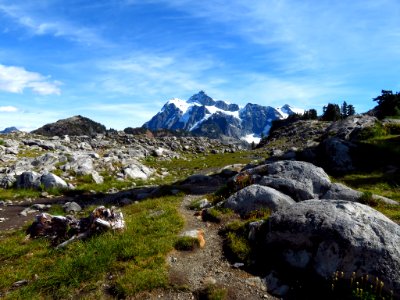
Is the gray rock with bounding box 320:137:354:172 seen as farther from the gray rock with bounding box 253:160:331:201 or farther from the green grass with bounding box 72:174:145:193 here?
the green grass with bounding box 72:174:145:193

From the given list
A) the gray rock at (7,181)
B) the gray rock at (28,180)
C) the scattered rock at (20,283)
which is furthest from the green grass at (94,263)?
the gray rock at (7,181)

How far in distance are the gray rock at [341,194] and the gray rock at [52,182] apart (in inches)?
946

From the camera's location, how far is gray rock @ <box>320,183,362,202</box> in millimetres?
17750

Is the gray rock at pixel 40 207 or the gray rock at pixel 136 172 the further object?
the gray rock at pixel 136 172

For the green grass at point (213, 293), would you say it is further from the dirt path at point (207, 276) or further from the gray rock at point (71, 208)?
the gray rock at point (71, 208)

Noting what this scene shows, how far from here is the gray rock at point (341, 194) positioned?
1775cm

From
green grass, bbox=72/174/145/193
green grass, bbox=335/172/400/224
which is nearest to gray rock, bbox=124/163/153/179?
green grass, bbox=72/174/145/193

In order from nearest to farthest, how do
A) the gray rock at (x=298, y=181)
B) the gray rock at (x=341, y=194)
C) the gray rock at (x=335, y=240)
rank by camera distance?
the gray rock at (x=335, y=240) < the gray rock at (x=341, y=194) < the gray rock at (x=298, y=181)

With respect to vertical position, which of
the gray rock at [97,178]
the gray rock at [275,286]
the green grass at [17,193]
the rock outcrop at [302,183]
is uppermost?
the rock outcrop at [302,183]

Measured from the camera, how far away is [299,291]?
11.3 meters

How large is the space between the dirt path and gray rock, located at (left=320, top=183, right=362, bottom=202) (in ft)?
22.5

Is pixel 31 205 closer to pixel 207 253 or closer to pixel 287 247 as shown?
pixel 207 253

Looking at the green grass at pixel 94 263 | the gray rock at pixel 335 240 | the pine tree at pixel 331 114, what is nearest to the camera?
the gray rock at pixel 335 240

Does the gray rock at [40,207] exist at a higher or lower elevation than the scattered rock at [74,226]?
lower
